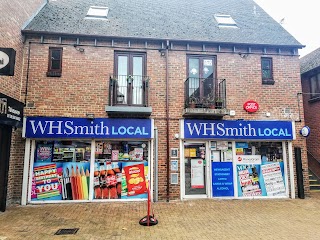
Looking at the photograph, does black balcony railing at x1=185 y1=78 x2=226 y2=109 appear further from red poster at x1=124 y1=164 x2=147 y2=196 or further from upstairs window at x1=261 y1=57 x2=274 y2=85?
red poster at x1=124 y1=164 x2=147 y2=196

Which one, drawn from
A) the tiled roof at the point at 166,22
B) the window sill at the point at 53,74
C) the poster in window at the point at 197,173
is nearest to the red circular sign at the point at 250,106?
the tiled roof at the point at 166,22

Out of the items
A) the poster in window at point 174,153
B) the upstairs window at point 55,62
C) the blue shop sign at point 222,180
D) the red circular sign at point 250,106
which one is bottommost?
the blue shop sign at point 222,180

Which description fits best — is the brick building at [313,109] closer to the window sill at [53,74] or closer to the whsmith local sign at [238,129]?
the whsmith local sign at [238,129]

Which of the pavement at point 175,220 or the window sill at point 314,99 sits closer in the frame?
the pavement at point 175,220

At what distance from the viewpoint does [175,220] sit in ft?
20.7

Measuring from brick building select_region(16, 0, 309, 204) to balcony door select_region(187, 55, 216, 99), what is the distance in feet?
0.13

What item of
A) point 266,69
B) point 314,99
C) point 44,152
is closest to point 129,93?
point 44,152

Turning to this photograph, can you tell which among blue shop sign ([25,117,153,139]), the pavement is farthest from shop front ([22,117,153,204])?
the pavement

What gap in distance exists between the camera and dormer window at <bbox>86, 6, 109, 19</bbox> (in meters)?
9.99

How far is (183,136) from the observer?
28.0ft

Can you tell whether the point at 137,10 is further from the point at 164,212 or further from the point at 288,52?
the point at 164,212

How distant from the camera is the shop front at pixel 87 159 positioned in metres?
8.03

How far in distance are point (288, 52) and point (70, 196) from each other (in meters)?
9.65

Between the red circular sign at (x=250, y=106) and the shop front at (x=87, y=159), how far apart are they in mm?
3554
